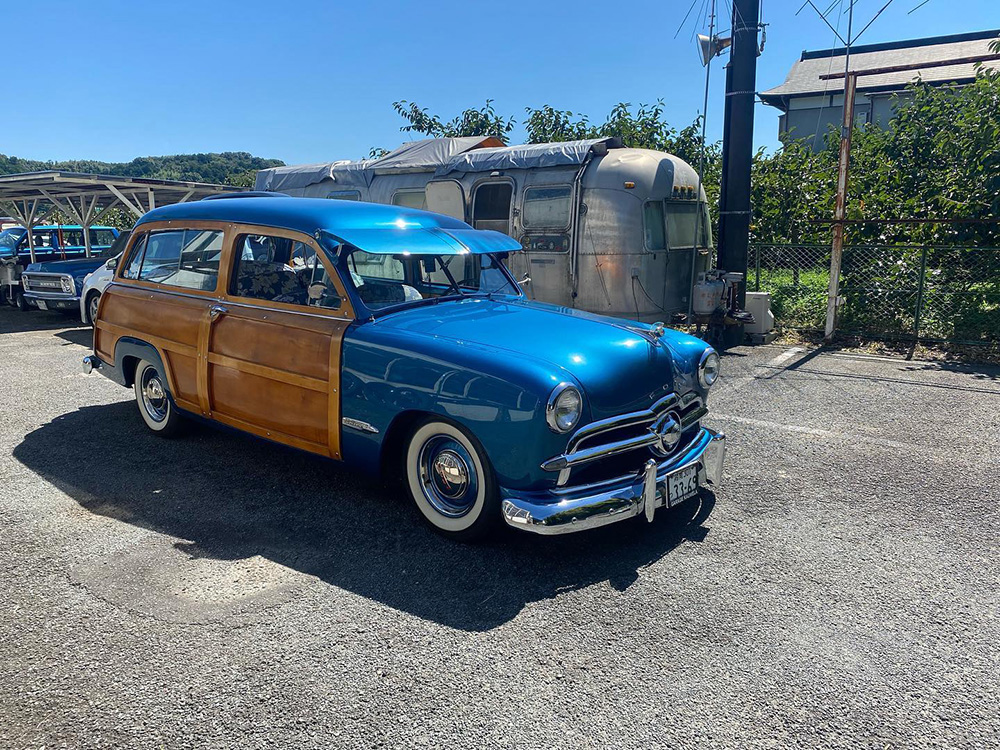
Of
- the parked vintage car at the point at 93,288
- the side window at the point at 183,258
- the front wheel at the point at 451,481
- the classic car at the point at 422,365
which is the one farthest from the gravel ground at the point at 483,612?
the parked vintage car at the point at 93,288

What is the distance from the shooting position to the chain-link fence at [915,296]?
10.0m

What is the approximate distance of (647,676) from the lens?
2.93 m

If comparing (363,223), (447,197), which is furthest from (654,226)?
(363,223)

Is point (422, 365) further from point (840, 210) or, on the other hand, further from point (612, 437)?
point (840, 210)

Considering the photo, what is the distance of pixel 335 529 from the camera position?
427cm

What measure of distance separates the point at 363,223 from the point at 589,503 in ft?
7.86

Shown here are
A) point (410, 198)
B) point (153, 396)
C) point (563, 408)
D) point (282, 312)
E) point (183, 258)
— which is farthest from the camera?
point (410, 198)

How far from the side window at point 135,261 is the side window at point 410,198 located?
Answer: 5.57 metres

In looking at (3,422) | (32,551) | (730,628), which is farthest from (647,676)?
(3,422)

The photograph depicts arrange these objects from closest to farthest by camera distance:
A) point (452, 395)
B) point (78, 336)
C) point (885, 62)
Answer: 1. point (452, 395)
2. point (78, 336)
3. point (885, 62)

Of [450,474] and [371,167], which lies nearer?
[450,474]

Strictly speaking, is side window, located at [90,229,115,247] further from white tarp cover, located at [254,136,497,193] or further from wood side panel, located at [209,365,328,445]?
wood side panel, located at [209,365,328,445]

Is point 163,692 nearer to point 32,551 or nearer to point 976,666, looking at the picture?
point 32,551

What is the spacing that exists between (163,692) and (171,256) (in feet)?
12.3
